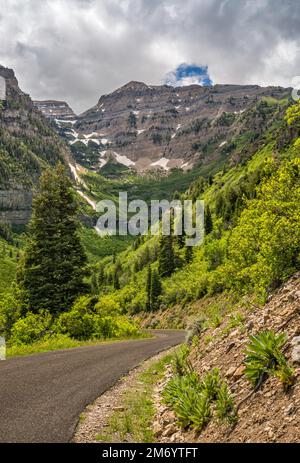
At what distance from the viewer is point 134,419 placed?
380 inches

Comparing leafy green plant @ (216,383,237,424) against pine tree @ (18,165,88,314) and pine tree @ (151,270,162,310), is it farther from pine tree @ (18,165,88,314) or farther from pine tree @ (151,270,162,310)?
pine tree @ (151,270,162,310)

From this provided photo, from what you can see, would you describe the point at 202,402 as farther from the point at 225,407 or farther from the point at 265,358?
the point at 265,358

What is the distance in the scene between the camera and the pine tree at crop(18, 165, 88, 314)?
94.0 ft

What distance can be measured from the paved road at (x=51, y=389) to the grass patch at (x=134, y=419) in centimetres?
83

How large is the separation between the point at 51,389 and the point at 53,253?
1946cm

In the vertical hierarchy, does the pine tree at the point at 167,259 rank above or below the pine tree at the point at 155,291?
above

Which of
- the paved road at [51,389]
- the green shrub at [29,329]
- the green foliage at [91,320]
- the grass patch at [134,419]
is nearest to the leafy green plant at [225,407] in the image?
the grass patch at [134,419]

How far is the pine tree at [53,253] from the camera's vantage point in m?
28.6

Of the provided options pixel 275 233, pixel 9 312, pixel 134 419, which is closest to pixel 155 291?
pixel 9 312

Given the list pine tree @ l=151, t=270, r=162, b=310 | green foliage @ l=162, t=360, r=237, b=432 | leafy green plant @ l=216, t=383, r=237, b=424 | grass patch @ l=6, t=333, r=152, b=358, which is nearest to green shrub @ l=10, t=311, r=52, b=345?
grass patch @ l=6, t=333, r=152, b=358

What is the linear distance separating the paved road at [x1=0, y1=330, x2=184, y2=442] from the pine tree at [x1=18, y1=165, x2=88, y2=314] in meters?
10.1

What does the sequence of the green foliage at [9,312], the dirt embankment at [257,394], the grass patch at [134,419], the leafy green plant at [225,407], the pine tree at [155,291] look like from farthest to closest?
the pine tree at [155,291]
the green foliage at [9,312]
the grass patch at [134,419]
the leafy green plant at [225,407]
the dirt embankment at [257,394]

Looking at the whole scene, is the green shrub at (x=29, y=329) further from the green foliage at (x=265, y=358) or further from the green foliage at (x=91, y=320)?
the green foliage at (x=265, y=358)

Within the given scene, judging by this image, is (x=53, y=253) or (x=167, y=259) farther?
(x=167, y=259)
